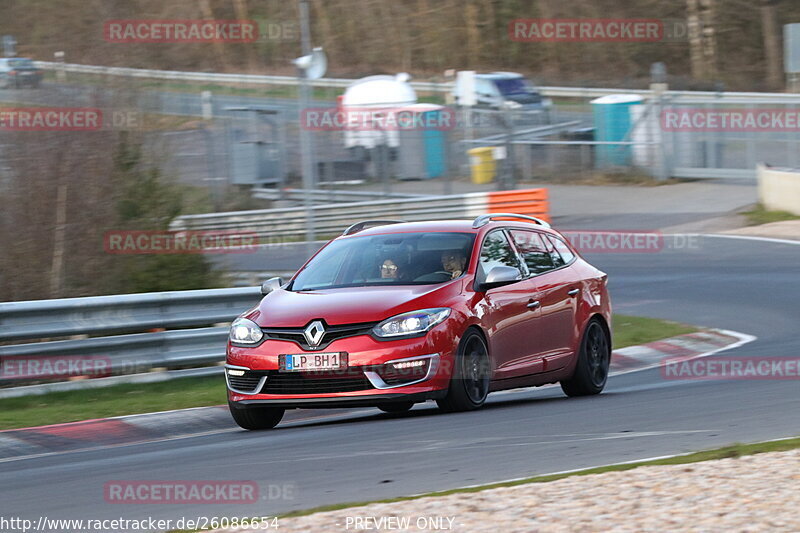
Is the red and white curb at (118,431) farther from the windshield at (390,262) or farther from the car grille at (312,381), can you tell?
the windshield at (390,262)

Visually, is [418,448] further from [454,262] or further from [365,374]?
[454,262]

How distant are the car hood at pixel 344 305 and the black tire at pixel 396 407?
26.5 inches

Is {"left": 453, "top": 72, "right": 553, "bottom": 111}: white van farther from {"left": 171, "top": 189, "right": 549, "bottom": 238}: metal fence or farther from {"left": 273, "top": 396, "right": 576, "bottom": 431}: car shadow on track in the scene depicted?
{"left": 273, "top": 396, "right": 576, "bottom": 431}: car shadow on track

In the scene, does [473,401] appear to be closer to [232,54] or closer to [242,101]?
[242,101]

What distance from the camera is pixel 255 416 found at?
10242 mm

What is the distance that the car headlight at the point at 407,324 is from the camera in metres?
9.52

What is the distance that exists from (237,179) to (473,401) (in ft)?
73.4

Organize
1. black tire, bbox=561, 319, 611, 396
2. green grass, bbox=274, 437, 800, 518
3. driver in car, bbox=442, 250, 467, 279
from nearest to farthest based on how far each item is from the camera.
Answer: green grass, bbox=274, 437, 800, 518
driver in car, bbox=442, 250, 467, 279
black tire, bbox=561, 319, 611, 396

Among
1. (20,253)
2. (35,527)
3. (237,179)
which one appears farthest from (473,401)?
(237,179)

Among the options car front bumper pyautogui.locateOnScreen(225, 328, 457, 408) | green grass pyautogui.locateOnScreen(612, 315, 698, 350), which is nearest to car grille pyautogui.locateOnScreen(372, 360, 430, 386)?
car front bumper pyautogui.locateOnScreen(225, 328, 457, 408)

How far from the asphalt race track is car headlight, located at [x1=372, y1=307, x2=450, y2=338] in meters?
0.66

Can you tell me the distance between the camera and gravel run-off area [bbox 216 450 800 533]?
5.63 m

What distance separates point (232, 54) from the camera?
218 ft

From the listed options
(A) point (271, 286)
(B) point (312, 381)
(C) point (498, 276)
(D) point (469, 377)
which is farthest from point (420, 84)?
(B) point (312, 381)
